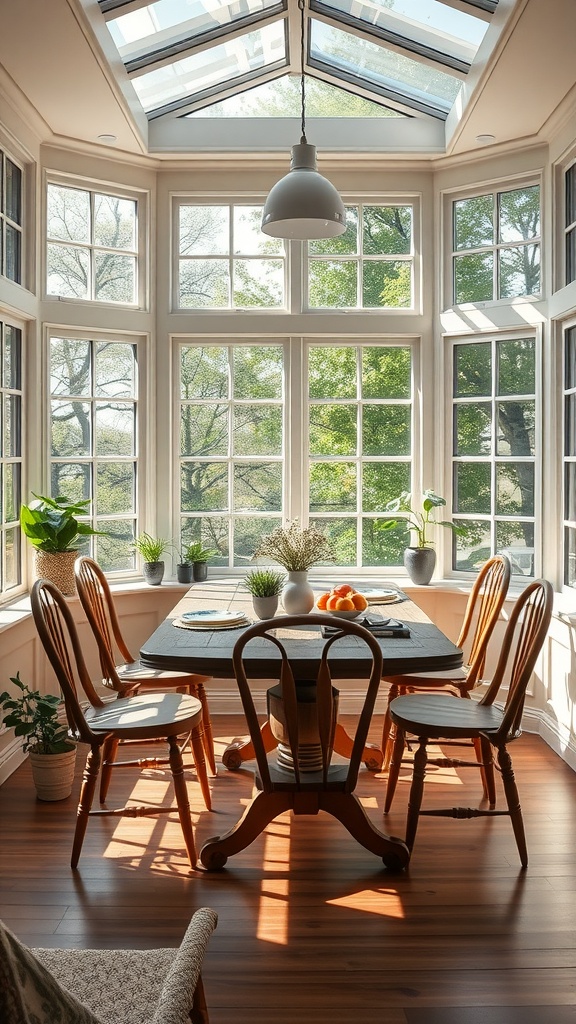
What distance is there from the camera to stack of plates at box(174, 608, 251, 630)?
10.9ft

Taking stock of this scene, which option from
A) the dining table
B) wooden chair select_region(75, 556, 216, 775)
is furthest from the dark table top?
wooden chair select_region(75, 556, 216, 775)

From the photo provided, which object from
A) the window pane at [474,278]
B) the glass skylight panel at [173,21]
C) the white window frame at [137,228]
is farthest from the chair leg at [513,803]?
the glass skylight panel at [173,21]

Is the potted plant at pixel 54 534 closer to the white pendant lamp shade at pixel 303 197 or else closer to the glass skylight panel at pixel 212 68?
the white pendant lamp shade at pixel 303 197

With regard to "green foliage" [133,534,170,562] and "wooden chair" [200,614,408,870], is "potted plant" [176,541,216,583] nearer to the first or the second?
"green foliage" [133,534,170,562]

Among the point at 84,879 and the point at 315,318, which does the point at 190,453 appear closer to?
the point at 315,318

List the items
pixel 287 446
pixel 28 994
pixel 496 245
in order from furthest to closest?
pixel 287 446 < pixel 496 245 < pixel 28 994

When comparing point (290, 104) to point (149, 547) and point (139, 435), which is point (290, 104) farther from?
point (149, 547)

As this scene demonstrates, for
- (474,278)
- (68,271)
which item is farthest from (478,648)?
(68,271)

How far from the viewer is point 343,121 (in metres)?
5.00

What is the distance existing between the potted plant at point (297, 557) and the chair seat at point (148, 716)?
57 cm

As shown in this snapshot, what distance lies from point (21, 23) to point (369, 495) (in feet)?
9.77

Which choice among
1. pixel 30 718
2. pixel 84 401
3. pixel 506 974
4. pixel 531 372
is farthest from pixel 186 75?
pixel 506 974

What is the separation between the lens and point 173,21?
14.0 ft

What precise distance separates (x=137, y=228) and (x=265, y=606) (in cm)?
274
